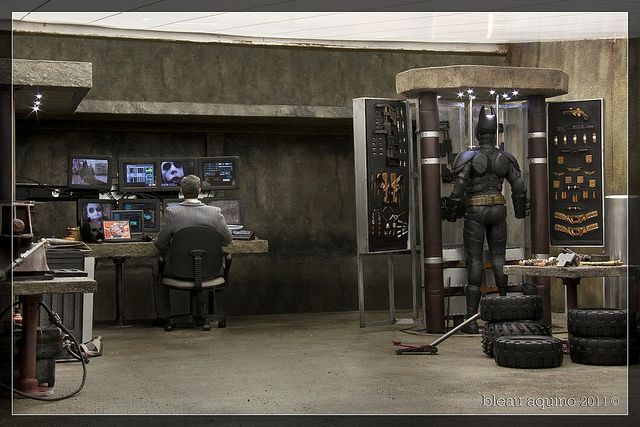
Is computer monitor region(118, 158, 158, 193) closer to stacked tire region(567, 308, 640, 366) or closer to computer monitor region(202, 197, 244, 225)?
computer monitor region(202, 197, 244, 225)

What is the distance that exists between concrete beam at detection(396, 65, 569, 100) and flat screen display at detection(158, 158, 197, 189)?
8.07 ft

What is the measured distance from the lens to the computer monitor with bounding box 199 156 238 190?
10906mm

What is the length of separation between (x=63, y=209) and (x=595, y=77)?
555 cm

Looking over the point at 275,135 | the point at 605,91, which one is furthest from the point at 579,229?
the point at 275,135

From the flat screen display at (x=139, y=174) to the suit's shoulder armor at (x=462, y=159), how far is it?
9.98 ft

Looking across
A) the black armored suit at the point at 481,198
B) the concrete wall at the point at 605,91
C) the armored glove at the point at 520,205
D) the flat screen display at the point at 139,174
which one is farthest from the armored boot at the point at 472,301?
the flat screen display at the point at 139,174

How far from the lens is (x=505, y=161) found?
9.60m

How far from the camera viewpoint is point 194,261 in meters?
9.82

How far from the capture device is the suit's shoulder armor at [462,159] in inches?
374

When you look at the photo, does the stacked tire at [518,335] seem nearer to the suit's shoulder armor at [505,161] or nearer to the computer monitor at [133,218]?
the suit's shoulder armor at [505,161]

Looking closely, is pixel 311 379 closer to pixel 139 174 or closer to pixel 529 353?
pixel 529 353

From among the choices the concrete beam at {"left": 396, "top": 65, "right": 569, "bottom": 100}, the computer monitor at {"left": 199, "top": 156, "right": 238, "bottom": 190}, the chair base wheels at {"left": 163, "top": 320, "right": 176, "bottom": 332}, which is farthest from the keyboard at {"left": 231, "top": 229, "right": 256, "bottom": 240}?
Result: the concrete beam at {"left": 396, "top": 65, "right": 569, "bottom": 100}

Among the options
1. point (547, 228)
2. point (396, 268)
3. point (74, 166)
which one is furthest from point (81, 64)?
point (396, 268)

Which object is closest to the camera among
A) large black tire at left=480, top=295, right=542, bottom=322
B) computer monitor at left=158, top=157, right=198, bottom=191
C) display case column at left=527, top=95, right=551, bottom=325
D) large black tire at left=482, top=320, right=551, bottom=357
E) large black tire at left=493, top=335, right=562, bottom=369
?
large black tire at left=493, top=335, right=562, bottom=369
